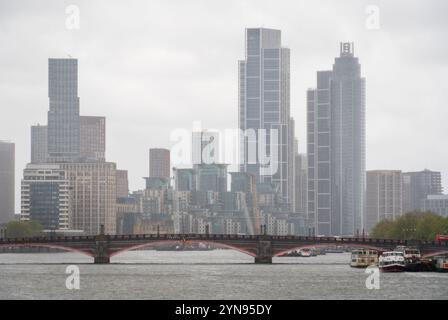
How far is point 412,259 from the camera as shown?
569 feet

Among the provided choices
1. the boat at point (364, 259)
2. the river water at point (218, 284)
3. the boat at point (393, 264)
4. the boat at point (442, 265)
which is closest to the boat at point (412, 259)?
the boat at point (393, 264)

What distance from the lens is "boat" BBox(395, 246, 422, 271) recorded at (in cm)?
16662

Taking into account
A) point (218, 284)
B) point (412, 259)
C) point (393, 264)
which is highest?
point (412, 259)

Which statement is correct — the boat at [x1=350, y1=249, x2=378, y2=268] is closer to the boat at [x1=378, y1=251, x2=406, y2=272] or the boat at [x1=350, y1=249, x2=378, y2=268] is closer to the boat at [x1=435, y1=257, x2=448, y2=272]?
the boat at [x1=378, y1=251, x2=406, y2=272]

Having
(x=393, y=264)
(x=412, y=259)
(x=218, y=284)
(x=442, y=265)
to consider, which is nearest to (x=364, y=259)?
(x=412, y=259)

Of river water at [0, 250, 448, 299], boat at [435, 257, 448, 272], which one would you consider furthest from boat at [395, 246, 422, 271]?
river water at [0, 250, 448, 299]

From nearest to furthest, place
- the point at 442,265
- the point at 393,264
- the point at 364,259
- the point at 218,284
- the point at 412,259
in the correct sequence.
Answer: the point at 218,284, the point at 393,264, the point at 442,265, the point at 412,259, the point at 364,259

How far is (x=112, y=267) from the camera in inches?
7229

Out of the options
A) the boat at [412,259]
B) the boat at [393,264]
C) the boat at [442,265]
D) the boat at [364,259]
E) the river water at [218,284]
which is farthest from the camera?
the boat at [364,259]

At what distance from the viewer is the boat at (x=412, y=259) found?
547 ft

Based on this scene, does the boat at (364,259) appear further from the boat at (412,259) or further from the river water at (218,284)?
the river water at (218,284)

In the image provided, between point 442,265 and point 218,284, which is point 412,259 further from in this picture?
point 218,284
